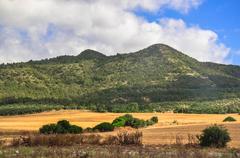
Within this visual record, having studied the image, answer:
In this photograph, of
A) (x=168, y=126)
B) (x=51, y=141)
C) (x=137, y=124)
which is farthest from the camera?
(x=137, y=124)

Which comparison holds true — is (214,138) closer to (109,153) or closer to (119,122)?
(109,153)

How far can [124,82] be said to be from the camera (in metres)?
166

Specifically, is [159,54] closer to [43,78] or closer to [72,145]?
[43,78]

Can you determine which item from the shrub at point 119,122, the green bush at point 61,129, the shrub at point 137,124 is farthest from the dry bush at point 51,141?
the shrub at point 137,124

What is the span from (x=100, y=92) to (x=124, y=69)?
2540cm

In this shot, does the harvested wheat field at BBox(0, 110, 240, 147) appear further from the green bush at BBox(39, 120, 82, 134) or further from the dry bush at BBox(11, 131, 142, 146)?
the green bush at BBox(39, 120, 82, 134)

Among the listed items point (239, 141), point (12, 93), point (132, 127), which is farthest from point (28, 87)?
point (239, 141)

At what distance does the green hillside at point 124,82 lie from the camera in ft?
451

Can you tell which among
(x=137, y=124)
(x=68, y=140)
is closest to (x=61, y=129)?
(x=137, y=124)

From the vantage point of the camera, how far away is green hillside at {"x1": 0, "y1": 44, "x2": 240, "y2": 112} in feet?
451

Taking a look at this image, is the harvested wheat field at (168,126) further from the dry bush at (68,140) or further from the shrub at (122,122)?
the shrub at (122,122)

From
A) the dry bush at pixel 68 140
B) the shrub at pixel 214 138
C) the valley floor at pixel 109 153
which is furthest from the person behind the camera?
the shrub at pixel 214 138

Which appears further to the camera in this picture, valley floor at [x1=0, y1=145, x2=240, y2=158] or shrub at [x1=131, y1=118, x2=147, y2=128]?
shrub at [x1=131, y1=118, x2=147, y2=128]

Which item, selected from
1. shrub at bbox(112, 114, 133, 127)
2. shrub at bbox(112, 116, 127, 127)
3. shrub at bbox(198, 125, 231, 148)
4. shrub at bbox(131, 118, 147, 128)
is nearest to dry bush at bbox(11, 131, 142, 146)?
shrub at bbox(198, 125, 231, 148)
